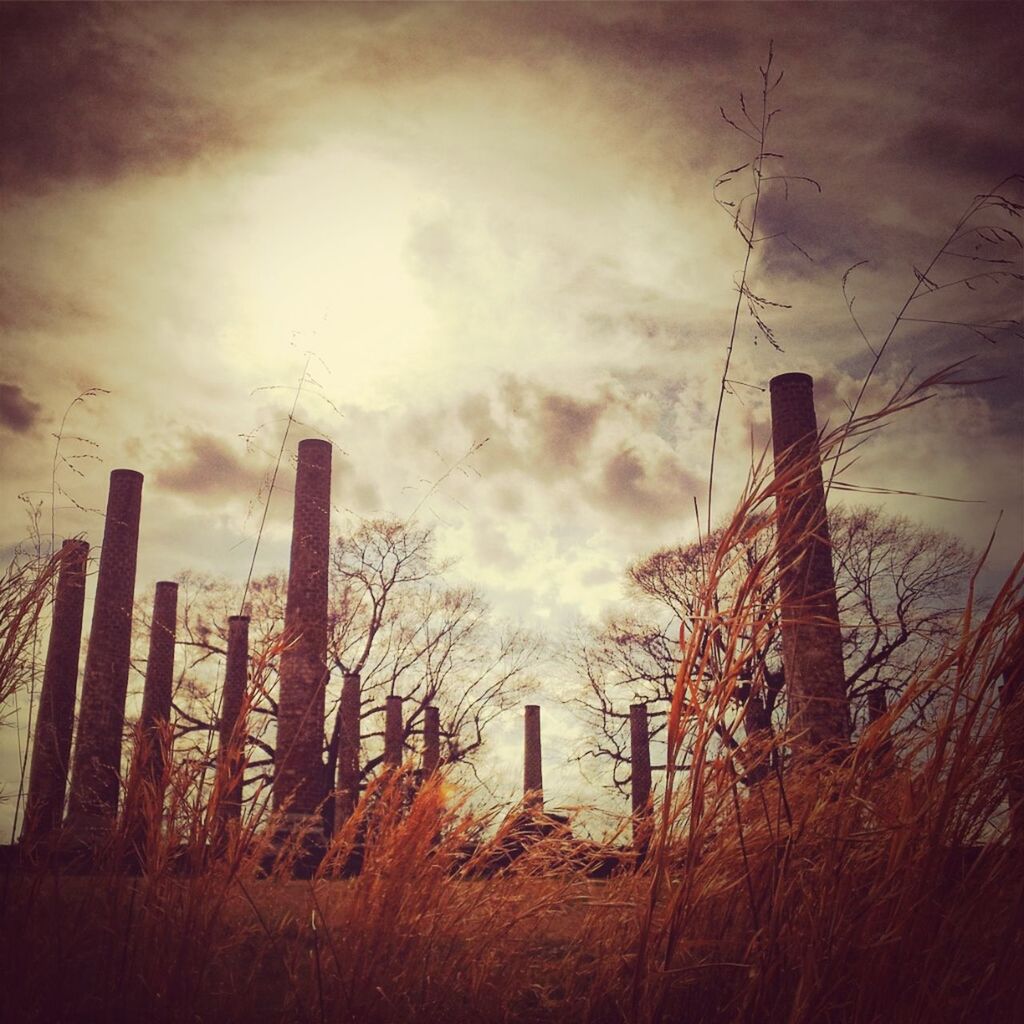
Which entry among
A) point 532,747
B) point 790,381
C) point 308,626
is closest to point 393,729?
point 532,747

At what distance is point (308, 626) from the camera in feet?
37.4

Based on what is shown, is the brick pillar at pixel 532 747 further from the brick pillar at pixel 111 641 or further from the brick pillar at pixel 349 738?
the brick pillar at pixel 111 641

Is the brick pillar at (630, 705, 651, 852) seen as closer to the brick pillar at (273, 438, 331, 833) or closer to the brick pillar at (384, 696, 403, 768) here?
the brick pillar at (384, 696, 403, 768)

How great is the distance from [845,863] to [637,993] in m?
0.38

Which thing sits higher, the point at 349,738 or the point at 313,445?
the point at 313,445

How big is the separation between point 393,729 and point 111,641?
7.21 m

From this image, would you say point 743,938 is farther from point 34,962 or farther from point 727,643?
point 34,962

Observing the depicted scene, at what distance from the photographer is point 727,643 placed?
121 centimetres

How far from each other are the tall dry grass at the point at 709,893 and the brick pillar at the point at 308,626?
888 centimetres

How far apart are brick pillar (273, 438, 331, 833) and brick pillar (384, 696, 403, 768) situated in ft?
18.4

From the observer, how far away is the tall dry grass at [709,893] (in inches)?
44.4

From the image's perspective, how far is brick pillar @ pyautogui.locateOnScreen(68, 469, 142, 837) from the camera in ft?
42.1

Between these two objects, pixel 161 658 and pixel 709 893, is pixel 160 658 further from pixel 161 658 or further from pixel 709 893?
pixel 709 893

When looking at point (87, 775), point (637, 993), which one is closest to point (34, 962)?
point (637, 993)
